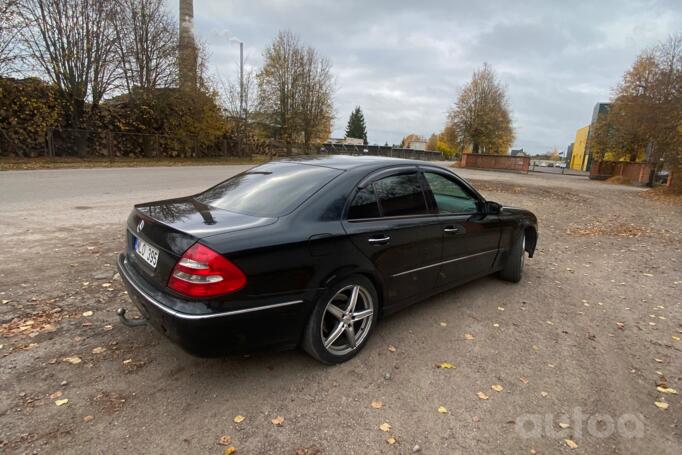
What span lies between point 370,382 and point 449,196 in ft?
7.01

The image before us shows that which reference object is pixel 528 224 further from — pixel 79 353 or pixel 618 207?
pixel 618 207

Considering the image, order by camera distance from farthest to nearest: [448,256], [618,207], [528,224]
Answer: [618,207] → [528,224] → [448,256]

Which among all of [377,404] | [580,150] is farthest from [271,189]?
[580,150]

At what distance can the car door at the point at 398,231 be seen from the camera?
9.98 ft

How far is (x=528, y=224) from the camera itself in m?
5.08

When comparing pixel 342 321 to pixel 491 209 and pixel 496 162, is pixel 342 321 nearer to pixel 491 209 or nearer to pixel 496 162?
pixel 491 209

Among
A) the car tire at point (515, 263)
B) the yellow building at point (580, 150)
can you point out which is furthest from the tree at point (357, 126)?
the car tire at point (515, 263)

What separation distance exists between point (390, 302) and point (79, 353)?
8.12 ft

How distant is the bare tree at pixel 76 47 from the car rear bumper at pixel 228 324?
25491mm

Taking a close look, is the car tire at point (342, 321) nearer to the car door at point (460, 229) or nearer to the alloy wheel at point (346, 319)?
the alloy wheel at point (346, 319)

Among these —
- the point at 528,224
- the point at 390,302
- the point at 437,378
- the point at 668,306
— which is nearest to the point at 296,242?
the point at 390,302

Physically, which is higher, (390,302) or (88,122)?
(88,122)

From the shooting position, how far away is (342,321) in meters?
2.96

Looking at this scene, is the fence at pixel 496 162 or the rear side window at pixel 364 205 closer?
the rear side window at pixel 364 205
